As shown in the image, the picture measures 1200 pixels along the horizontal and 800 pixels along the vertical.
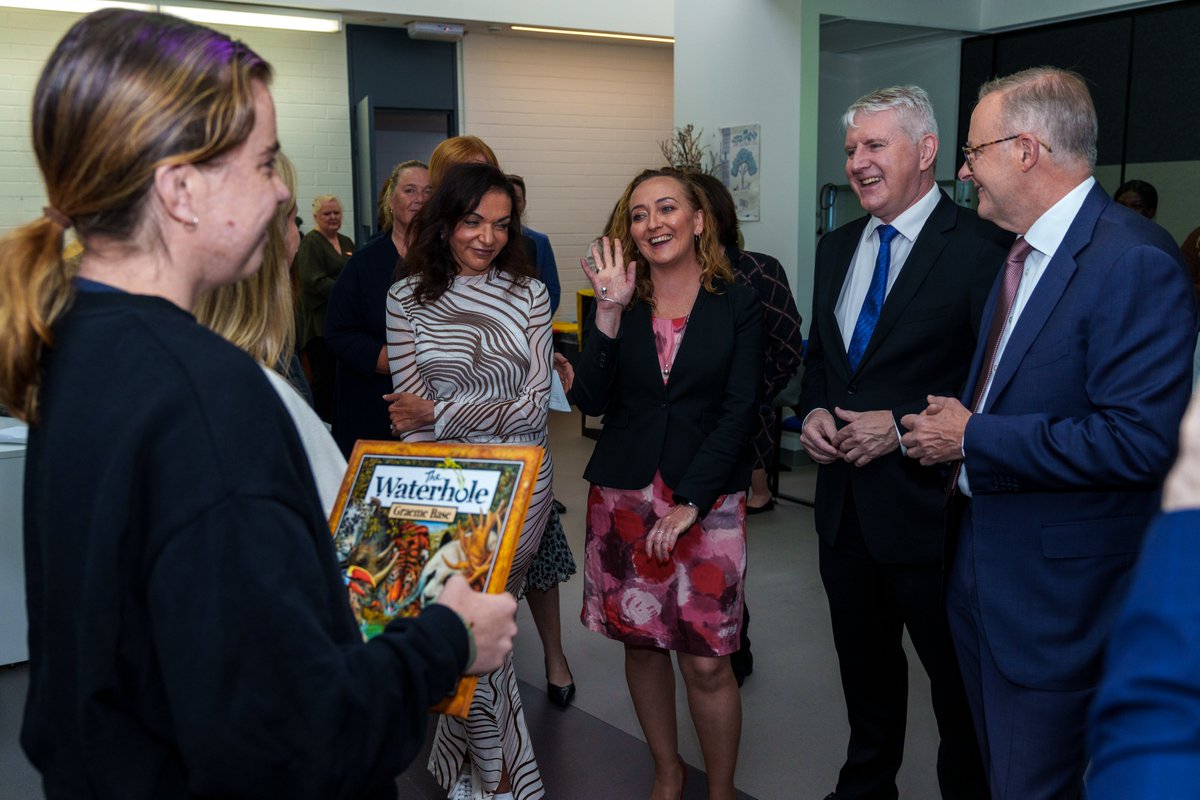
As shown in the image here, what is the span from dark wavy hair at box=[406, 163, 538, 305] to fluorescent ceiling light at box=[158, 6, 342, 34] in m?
5.84

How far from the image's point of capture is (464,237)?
275 cm

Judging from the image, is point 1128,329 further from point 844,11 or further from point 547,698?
point 844,11

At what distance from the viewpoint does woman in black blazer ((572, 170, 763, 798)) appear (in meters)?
2.46

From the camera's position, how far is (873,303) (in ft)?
8.04

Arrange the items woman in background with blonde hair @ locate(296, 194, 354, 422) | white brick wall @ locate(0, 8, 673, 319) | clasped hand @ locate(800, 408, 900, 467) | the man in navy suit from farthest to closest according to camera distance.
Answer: white brick wall @ locate(0, 8, 673, 319) → woman in background with blonde hair @ locate(296, 194, 354, 422) → clasped hand @ locate(800, 408, 900, 467) → the man in navy suit

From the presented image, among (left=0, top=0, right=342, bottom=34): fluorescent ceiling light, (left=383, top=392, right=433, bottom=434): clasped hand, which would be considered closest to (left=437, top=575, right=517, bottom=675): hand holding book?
(left=383, top=392, right=433, bottom=434): clasped hand

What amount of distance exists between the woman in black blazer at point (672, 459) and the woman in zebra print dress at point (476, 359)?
0.22m

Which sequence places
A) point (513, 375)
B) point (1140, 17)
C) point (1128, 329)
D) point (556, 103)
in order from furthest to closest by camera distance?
1. point (556, 103)
2. point (1140, 17)
3. point (513, 375)
4. point (1128, 329)

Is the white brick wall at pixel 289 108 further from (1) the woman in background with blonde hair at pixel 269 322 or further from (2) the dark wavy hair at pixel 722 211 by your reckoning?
(1) the woman in background with blonde hair at pixel 269 322

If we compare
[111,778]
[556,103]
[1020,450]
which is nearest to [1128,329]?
[1020,450]

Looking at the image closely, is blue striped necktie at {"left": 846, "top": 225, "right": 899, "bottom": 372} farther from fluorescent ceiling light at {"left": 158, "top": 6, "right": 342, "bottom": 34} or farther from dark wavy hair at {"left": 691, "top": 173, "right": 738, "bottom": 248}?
fluorescent ceiling light at {"left": 158, "top": 6, "right": 342, "bottom": 34}

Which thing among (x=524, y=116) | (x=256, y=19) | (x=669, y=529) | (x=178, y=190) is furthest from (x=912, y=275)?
(x=524, y=116)

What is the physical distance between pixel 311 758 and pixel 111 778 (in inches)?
7.3

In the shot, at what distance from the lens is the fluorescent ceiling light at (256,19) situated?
7.63 m
